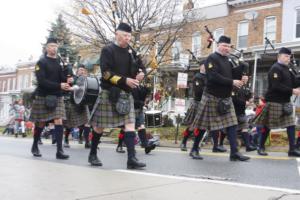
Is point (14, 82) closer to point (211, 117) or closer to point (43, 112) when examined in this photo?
point (43, 112)

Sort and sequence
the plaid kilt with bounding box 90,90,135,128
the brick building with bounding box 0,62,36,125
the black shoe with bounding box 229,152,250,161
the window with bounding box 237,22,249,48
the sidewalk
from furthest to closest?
1. the brick building with bounding box 0,62,36,125
2. the window with bounding box 237,22,249,48
3. the black shoe with bounding box 229,152,250,161
4. the plaid kilt with bounding box 90,90,135,128
5. the sidewalk

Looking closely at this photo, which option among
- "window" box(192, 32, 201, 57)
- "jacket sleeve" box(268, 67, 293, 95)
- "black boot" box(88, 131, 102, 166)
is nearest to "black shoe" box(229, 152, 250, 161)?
"jacket sleeve" box(268, 67, 293, 95)

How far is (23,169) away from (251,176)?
2715 millimetres

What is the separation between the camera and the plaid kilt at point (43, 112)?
23.9ft

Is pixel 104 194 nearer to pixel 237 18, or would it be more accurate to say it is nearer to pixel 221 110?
pixel 221 110

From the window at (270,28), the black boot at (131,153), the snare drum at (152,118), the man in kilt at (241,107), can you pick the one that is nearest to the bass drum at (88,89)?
the black boot at (131,153)

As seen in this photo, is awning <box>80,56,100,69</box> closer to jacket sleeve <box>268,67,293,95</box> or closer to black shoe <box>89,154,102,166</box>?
jacket sleeve <box>268,67,293,95</box>

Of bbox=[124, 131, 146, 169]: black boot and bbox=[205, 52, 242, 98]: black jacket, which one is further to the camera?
bbox=[205, 52, 242, 98]: black jacket

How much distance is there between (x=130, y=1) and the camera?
2061cm

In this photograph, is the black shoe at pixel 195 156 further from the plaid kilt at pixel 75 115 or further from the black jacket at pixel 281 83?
the plaid kilt at pixel 75 115

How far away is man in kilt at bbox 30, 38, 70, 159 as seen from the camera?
716 cm

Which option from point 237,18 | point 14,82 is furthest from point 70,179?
point 14,82

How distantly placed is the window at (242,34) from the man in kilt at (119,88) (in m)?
21.2

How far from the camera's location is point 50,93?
733cm
